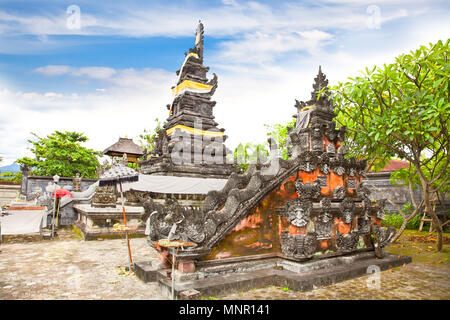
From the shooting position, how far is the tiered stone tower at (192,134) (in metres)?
18.3

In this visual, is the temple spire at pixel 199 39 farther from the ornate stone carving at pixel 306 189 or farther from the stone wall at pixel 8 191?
the stone wall at pixel 8 191

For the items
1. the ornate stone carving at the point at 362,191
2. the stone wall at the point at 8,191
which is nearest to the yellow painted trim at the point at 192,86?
the ornate stone carving at the point at 362,191

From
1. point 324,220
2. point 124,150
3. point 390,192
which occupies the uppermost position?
point 124,150

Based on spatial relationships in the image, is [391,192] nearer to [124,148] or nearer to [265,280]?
[265,280]

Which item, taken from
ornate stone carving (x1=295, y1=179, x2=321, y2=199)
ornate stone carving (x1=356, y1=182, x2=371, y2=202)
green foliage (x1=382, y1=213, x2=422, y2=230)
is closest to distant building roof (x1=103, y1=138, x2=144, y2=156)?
green foliage (x1=382, y1=213, x2=422, y2=230)

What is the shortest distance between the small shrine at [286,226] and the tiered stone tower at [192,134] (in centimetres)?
1052

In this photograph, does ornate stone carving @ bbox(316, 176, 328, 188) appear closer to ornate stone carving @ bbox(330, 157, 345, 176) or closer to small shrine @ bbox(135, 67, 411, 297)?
small shrine @ bbox(135, 67, 411, 297)

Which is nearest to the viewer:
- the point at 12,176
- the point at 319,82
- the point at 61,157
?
the point at 319,82

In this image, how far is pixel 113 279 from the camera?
673cm

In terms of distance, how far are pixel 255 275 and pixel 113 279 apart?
3.28 m

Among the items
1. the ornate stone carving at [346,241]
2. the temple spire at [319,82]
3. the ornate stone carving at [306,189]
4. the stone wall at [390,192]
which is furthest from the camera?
the stone wall at [390,192]

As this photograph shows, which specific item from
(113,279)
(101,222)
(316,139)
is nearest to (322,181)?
(316,139)

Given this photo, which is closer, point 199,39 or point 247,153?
point 199,39
